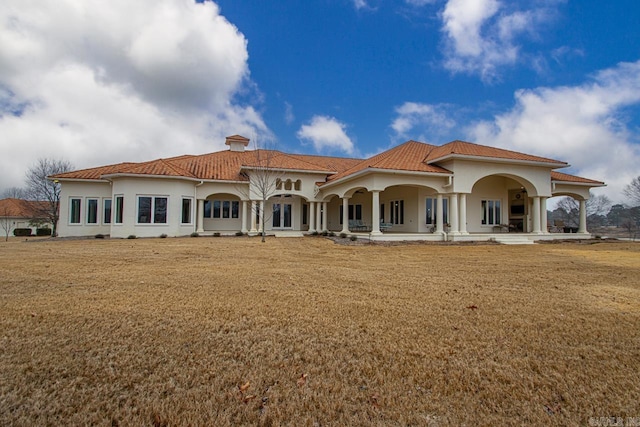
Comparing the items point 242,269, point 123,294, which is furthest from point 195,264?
point 123,294

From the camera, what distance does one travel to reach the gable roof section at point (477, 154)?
707 inches

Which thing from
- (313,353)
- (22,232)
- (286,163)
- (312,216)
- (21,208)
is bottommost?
(313,353)

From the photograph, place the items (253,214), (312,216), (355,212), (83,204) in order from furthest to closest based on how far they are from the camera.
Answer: (355,212), (312,216), (253,214), (83,204)

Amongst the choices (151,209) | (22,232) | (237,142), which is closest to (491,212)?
(237,142)

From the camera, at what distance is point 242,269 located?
854 cm

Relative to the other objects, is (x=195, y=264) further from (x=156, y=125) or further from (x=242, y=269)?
(x=156, y=125)

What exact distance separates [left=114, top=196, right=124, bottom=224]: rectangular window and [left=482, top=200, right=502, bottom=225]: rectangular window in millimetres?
24131

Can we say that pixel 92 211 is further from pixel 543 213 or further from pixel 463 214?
pixel 543 213

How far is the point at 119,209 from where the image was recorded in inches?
784

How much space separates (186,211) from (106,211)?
5513 millimetres

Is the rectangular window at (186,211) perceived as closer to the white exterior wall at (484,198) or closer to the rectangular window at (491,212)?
the white exterior wall at (484,198)

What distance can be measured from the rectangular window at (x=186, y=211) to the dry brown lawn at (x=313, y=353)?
49.8 ft

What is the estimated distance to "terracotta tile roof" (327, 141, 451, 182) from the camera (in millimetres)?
17672

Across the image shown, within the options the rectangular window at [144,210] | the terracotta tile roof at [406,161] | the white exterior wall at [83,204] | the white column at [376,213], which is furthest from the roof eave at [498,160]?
the white exterior wall at [83,204]
